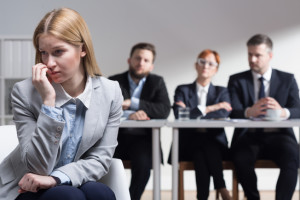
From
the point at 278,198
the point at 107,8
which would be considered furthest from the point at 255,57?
the point at 107,8

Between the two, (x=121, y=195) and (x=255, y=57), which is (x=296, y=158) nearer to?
(x=255, y=57)

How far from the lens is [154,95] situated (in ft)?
12.1

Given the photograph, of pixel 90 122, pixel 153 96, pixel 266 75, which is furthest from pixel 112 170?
pixel 266 75

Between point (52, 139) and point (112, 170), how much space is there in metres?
0.32

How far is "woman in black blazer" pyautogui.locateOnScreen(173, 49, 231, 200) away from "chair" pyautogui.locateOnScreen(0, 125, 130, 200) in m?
1.61

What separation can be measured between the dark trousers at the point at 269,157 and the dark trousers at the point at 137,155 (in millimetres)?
616

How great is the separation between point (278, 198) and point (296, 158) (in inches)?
12.0

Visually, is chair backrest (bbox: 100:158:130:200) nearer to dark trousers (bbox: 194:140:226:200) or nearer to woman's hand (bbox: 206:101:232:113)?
dark trousers (bbox: 194:140:226:200)

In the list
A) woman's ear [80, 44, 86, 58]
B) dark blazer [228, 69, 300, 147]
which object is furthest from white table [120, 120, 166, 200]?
woman's ear [80, 44, 86, 58]

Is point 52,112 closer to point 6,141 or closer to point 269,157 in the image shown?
point 6,141

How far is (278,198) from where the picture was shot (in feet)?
10.2

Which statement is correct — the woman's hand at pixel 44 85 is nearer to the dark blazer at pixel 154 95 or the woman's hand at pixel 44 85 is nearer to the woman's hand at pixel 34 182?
the woman's hand at pixel 34 182

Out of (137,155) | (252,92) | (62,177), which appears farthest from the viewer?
(252,92)

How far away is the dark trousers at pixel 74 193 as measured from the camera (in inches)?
52.5
